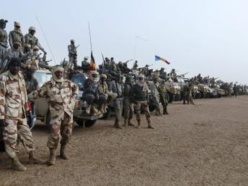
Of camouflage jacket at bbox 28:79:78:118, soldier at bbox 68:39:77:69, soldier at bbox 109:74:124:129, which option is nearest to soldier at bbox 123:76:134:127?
soldier at bbox 109:74:124:129

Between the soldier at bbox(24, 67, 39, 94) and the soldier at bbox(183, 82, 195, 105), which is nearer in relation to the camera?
the soldier at bbox(24, 67, 39, 94)

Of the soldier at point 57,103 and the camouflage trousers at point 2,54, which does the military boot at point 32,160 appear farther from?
the camouflage trousers at point 2,54

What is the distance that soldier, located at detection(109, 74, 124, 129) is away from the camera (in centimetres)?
1281

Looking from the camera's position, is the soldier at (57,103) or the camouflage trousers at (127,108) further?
the camouflage trousers at (127,108)

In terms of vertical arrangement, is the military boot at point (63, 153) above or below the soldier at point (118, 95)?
below

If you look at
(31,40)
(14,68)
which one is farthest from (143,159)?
(31,40)

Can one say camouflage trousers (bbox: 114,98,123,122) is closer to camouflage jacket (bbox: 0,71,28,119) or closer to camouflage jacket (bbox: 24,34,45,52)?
camouflage jacket (bbox: 24,34,45,52)

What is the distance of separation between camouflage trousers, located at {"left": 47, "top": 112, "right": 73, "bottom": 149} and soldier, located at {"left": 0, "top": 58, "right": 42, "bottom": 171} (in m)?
0.54

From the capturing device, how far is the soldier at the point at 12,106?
21.9 feet

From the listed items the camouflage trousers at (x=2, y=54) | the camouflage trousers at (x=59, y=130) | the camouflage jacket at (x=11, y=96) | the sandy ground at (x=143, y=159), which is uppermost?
the camouflage trousers at (x=2, y=54)

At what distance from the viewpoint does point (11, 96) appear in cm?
677

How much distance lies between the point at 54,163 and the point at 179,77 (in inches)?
941

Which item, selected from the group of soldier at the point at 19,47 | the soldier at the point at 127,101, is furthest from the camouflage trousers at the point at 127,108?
the group of soldier at the point at 19,47

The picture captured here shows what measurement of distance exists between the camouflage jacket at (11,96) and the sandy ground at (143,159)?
95 centimetres
